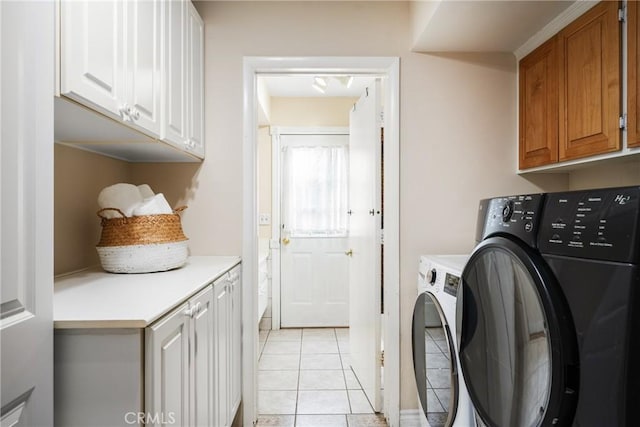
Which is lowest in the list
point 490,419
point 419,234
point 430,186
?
point 490,419

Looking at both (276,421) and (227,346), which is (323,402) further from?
(227,346)

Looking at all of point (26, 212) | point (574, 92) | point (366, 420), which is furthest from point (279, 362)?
point (574, 92)

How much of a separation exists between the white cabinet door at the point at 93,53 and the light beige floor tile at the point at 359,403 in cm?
207

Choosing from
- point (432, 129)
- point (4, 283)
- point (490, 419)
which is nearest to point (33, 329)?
point (4, 283)

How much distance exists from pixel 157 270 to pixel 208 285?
0.27m

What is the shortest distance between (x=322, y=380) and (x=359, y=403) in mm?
381

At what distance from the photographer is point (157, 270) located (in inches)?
58.5

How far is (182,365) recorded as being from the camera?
43.1 inches

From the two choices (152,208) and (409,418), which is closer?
(152,208)

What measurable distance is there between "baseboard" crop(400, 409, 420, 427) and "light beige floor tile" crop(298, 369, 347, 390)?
549 millimetres

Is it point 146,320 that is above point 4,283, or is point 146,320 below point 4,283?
below

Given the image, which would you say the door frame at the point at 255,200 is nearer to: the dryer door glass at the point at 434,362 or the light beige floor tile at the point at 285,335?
the dryer door glass at the point at 434,362

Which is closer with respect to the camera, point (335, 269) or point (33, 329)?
point (33, 329)

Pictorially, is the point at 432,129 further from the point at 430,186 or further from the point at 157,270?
the point at 157,270
